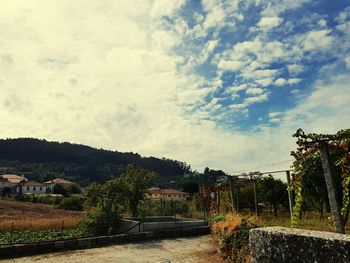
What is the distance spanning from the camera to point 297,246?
2.64 meters

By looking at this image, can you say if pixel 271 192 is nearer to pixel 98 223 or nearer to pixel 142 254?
pixel 98 223

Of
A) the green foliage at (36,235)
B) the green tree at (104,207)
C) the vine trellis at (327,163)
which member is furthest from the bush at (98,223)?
the vine trellis at (327,163)

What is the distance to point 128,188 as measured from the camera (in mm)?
21328

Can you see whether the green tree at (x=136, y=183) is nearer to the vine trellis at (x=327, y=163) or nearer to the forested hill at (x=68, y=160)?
the vine trellis at (x=327, y=163)

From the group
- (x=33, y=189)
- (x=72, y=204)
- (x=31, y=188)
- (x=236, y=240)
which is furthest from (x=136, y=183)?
(x=31, y=188)

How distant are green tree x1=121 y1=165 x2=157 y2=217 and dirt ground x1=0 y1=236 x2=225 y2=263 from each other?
5405 mm

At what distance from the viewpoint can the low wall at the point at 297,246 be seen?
242 centimetres

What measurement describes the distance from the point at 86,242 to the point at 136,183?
6754 mm

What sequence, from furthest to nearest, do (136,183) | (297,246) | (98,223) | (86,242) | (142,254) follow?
(136,183), (98,223), (86,242), (142,254), (297,246)

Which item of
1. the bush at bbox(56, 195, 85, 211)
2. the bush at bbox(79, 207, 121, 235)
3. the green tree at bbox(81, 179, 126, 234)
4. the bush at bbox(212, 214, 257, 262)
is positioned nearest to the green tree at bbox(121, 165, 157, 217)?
the green tree at bbox(81, 179, 126, 234)

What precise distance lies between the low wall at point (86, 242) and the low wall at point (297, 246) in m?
13.2

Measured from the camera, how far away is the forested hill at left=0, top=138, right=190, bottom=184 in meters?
160

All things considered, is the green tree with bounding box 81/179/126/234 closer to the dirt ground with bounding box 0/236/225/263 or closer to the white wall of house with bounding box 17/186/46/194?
the dirt ground with bounding box 0/236/225/263

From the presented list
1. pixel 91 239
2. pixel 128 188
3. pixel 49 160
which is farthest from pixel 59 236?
pixel 49 160
